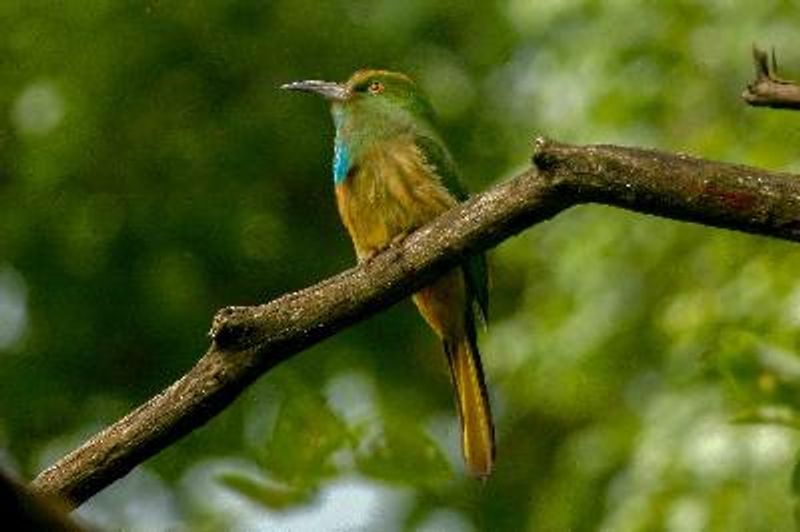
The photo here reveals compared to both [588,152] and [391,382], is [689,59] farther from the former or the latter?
[588,152]

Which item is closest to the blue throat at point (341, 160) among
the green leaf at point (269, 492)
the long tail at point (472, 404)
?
the long tail at point (472, 404)

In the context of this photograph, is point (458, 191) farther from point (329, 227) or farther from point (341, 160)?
point (329, 227)

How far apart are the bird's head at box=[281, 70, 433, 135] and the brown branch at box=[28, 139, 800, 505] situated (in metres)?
1.84

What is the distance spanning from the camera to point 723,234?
5.38m

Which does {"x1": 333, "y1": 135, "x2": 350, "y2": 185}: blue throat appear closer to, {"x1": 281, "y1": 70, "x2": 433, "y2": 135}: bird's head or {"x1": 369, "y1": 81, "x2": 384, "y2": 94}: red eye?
{"x1": 281, "y1": 70, "x2": 433, "y2": 135}: bird's head

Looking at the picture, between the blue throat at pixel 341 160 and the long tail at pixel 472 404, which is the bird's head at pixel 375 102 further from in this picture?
the long tail at pixel 472 404

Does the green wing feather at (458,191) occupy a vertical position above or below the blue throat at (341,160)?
below

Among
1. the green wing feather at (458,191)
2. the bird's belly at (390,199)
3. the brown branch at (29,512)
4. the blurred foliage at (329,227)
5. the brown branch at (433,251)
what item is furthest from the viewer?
the blurred foliage at (329,227)

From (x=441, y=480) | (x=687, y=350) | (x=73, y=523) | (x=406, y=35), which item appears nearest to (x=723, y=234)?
(x=687, y=350)

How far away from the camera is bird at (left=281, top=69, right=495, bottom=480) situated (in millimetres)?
4430

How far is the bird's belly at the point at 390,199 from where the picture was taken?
4395 millimetres

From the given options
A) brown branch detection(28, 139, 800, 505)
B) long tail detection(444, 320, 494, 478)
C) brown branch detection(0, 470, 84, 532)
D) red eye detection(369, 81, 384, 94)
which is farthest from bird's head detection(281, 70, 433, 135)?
brown branch detection(0, 470, 84, 532)

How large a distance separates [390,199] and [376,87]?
46 cm

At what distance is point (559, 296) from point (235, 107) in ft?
6.19
